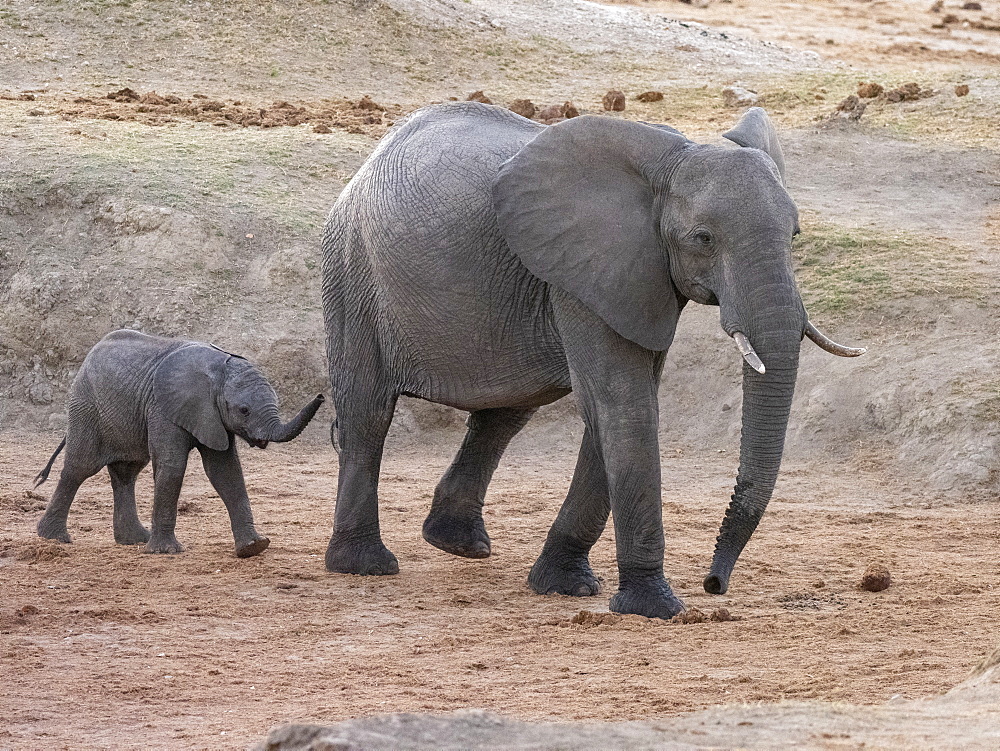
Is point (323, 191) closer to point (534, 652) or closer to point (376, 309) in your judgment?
point (376, 309)

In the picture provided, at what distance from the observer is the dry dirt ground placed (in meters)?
6.14

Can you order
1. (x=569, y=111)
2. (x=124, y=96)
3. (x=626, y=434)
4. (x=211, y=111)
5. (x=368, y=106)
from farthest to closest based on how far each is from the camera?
(x=368, y=106) → (x=124, y=96) → (x=211, y=111) → (x=569, y=111) → (x=626, y=434)

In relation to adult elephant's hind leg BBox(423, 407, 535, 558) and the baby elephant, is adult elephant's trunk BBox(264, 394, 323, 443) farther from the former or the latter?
adult elephant's hind leg BBox(423, 407, 535, 558)

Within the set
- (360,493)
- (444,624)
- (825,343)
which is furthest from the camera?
(360,493)

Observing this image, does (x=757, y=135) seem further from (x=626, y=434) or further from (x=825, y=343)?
(x=626, y=434)

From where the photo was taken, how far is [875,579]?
26.1 feet

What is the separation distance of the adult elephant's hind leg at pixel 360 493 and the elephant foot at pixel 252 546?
1.30ft

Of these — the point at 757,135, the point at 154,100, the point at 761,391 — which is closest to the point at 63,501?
the point at 761,391

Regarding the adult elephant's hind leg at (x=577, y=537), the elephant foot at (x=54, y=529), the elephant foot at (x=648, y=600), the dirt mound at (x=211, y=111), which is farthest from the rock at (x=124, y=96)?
the elephant foot at (x=648, y=600)

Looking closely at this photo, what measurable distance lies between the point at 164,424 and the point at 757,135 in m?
3.84

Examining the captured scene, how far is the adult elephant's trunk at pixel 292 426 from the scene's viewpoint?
838cm

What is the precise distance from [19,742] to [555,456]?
7.44m

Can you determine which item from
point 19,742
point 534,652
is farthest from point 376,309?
point 19,742

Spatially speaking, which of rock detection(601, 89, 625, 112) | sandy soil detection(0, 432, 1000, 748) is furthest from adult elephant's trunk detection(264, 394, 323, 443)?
rock detection(601, 89, 625, 112)
